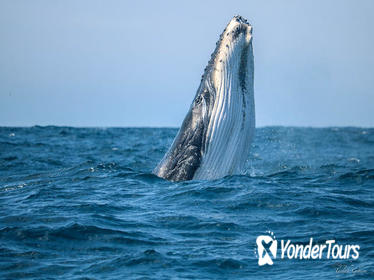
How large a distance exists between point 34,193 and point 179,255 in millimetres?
5481

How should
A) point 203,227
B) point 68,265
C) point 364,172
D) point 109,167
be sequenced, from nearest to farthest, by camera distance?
point 68,265, point 203,227, point 364,172, point 109,167

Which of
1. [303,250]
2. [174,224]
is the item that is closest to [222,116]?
[174,224]

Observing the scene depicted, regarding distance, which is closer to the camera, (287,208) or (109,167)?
(287,208)

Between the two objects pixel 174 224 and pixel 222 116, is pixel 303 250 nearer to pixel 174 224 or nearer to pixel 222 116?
pixel 174 224

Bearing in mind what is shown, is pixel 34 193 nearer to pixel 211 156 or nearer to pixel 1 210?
pixel 1 210

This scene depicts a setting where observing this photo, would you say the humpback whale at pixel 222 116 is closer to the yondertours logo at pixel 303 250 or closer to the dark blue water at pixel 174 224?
the dark blue water at pixel 174 224

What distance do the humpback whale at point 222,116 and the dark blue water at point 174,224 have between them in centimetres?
45

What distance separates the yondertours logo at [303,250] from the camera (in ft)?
25.5

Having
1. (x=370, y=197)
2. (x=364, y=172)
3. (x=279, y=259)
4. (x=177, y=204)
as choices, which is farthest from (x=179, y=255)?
(x=364, y=172)

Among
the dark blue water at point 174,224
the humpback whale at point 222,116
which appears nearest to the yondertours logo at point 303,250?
the dark blue water at point 174,224

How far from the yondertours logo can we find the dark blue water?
0.11m

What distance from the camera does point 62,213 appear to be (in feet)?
34.1

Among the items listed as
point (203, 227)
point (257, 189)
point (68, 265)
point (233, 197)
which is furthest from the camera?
point (257, 189)

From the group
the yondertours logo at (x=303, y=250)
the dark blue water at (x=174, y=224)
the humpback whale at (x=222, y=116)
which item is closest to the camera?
the dark blue water at (x=174, y=224)
